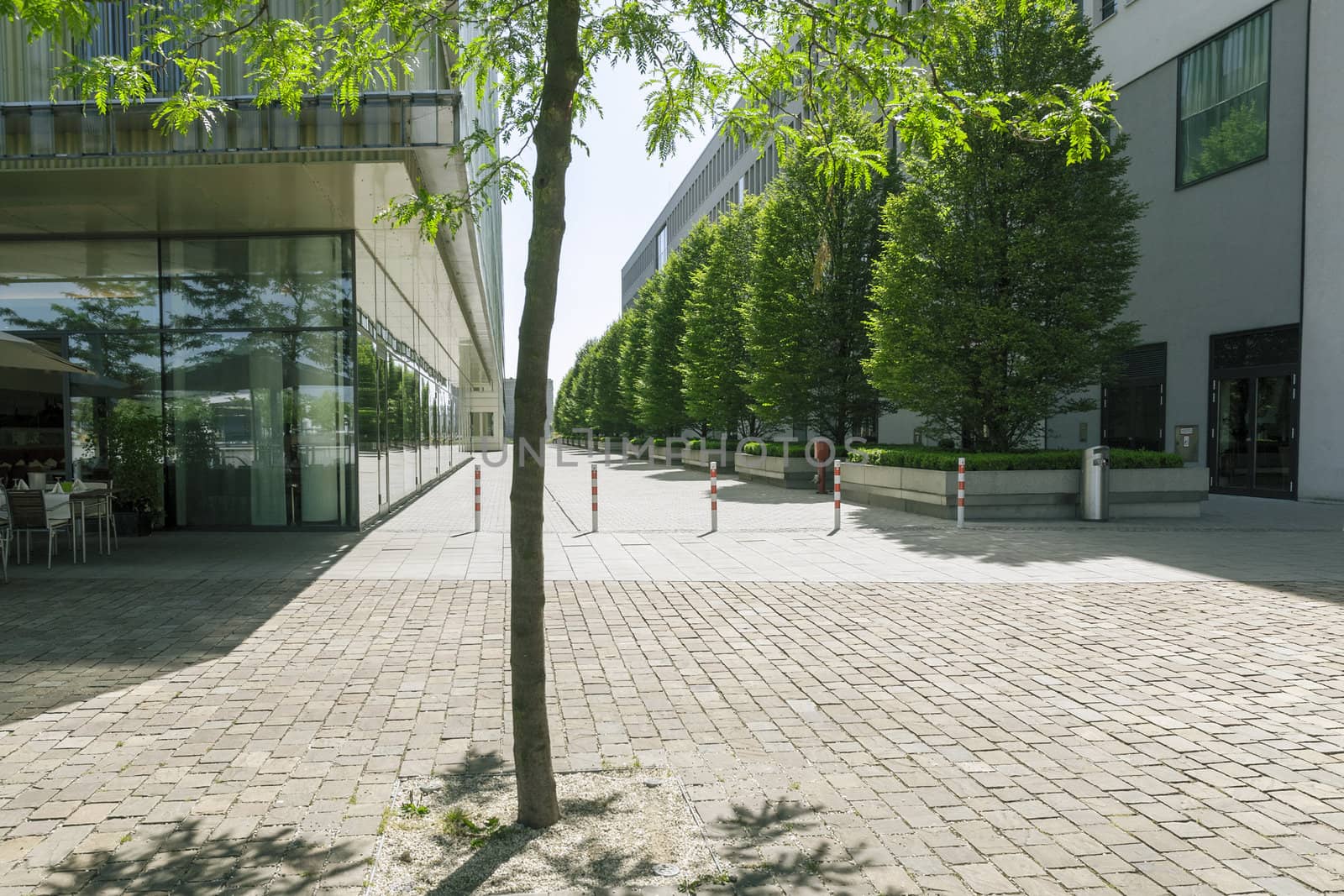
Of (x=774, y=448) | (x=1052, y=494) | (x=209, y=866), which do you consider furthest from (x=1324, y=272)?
(x=209, y=866)

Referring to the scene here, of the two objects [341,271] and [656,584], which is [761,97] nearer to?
[656,584]

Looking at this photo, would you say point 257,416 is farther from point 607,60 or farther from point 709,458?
point 709,458

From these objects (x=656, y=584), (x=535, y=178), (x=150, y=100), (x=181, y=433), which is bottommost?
(x=656, y=584)

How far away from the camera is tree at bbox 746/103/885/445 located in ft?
83.2

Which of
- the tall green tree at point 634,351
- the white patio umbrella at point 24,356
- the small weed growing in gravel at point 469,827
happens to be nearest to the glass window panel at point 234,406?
the white patio umbrella at point 24,356

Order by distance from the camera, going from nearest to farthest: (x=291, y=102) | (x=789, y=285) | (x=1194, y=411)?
(x=291, y=102), (x=1194, y=411), (x=789, y=285)

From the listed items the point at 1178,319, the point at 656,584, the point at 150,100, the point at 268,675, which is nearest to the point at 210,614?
the point at 268,675

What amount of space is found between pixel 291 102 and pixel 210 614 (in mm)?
4581

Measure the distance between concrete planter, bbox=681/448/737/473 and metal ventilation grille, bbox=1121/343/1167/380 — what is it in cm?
1463

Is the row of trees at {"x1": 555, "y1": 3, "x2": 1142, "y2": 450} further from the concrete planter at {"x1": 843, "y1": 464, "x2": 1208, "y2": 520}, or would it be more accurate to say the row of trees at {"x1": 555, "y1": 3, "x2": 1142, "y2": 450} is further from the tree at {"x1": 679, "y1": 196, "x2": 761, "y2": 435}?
the tree at {"x1": 679, "y1": 196, "x2": 761, "y2": 435}

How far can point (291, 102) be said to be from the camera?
515 centimetres

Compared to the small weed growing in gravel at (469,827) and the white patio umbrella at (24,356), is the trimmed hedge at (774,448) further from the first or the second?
the small weed growing in gravel at (469,827)

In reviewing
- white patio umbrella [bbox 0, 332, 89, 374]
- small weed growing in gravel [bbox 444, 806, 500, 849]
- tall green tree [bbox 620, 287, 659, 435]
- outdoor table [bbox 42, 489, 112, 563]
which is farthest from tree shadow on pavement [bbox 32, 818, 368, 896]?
tall green tree [bbox 620, 287, 659, 435]

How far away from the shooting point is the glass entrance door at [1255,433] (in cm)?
1938
